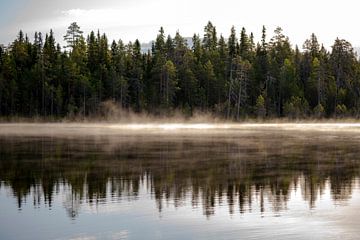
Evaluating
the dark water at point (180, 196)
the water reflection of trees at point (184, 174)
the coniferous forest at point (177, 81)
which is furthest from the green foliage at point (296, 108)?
the dark water at point (180, 196)

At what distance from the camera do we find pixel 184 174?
874 inches

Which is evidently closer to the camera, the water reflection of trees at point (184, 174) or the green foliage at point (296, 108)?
the water reflection of trees at point (184, 174)

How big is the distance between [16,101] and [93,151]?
77462mm

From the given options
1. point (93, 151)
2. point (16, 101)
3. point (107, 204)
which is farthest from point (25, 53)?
point (107, 204)

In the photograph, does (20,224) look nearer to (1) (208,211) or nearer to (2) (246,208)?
(1) (208,211)

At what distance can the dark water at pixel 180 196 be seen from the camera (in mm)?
12914

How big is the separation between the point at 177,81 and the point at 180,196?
93586 millimetres

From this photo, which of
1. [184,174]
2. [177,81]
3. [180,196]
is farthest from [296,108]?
[180,196]

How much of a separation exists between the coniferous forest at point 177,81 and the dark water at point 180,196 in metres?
75.8

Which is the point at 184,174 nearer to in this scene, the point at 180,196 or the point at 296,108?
the point at 180,196

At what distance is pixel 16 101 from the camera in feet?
349

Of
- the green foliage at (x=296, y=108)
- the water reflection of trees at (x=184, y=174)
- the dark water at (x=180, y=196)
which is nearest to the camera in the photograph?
the dark water at (x=180, y=196)

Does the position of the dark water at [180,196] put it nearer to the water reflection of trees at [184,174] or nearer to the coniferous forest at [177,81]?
the water reflection of trees at [184,174]

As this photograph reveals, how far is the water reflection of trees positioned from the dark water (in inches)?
1.5
